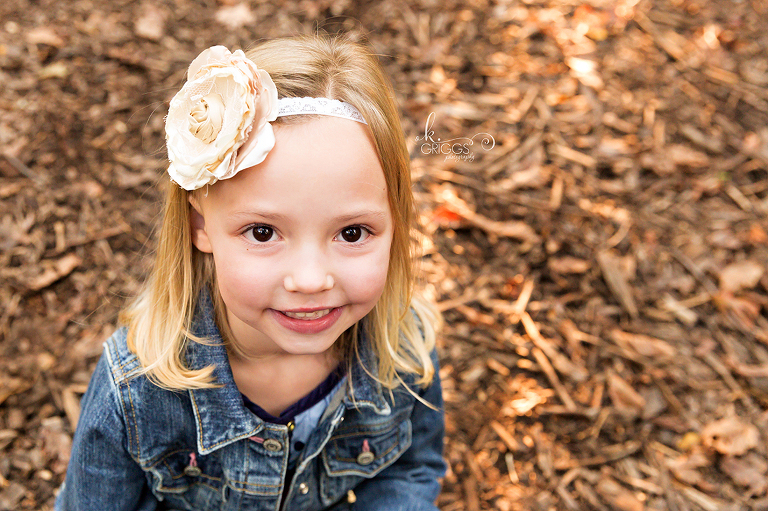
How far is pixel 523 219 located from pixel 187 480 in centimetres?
185

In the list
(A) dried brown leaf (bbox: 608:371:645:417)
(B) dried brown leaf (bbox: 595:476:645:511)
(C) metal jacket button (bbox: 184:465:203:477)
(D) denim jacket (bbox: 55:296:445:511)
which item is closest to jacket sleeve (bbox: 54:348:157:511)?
(D) denim jacket (bbox: 55:296:445:511)

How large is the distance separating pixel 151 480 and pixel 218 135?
3.16ft

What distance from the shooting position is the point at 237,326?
1.49m

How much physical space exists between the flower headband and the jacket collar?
0.39 metres

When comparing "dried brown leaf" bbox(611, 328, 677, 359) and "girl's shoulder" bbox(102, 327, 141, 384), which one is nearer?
"girl's shoulder" bbox(102, 327, 141, 384)

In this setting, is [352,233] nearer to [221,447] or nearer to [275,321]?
[275,321]

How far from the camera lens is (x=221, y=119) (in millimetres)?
1151

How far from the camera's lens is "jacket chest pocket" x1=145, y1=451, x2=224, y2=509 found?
5.14 ft

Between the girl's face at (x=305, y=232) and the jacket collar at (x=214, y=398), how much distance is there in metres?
0.23

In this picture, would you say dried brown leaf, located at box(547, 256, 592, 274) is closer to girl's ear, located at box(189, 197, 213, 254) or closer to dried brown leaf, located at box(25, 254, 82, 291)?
girl's ear, located at box(189, 197, 213, 254)

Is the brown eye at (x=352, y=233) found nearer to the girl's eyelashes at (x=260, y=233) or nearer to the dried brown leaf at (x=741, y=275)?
the girl's eyelashes at (x=260, y=233)

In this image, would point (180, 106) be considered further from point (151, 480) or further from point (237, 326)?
point (151, 480)

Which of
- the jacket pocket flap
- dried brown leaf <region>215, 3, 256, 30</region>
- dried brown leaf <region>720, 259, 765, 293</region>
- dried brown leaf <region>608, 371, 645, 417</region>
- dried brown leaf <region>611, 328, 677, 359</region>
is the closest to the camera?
the jacket pocket flap

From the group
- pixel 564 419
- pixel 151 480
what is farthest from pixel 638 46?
pixel 151 480
